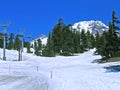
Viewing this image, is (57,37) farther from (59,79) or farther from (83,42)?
(59,79)

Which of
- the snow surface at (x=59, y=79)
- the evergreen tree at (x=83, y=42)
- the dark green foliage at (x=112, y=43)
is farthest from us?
the evergreen tree at (x=83, y=42)

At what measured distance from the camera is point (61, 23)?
123m

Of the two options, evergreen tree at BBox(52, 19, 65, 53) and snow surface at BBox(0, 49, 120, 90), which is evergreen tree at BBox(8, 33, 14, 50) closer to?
evergreen tree at BBox(52, 19, 65, 53)

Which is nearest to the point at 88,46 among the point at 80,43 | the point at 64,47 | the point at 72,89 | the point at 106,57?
the point at 80,43

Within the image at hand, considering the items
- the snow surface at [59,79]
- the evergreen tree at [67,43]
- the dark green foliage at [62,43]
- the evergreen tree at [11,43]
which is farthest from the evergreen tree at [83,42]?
the snow surface at [59,79]

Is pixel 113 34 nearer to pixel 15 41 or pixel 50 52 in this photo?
pixel 50 52

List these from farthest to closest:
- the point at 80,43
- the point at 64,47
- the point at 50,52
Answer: the point at 80,43, the point at 64,47, the point at 50,52

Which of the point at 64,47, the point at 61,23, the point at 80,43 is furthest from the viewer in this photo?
the point at 80,43

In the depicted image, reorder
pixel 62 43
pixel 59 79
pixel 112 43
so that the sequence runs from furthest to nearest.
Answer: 1. pixel 62 43
2. pixel 112 43
3. pixel 59 79

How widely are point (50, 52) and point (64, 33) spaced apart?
15834 mm

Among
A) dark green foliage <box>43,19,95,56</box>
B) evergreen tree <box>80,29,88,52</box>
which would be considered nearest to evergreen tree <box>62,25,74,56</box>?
dark green foliage <box>43,19,95,56</box>

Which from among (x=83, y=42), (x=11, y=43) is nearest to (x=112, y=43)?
(x=83, y=42)

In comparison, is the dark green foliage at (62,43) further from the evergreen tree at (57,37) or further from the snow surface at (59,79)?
the snow surface at (59,79)

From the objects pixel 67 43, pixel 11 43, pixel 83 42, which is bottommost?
pixel 67 43
